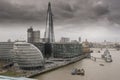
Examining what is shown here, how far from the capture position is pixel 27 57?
32.0ft

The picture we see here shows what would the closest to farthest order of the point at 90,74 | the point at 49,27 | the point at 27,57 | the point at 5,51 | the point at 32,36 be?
the point at 90,74, the point at 27,57, the point at 5,51, the point at 49,27, the point at 32,36

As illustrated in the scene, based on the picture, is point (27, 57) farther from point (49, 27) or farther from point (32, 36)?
point (32, 36)

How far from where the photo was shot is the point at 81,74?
8.59 metres

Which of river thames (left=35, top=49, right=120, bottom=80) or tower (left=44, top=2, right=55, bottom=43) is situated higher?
tower (left=44, top=2, right=55, bottom=43)

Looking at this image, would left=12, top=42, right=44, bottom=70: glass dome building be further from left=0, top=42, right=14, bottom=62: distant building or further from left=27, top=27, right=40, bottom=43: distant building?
left=27, top=27, right=40, bottom=43: distant building

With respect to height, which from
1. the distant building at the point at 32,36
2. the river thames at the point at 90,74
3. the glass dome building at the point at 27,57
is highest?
the distant building at the point at 32,36

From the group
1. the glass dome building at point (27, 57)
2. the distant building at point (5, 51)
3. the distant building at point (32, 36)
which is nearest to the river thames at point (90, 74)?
the glass dome building at point (27, 57)

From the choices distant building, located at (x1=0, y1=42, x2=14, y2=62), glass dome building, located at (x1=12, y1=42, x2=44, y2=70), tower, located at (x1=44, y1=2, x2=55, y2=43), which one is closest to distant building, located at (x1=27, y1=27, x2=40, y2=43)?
tower, located at (x1=44, y1=2, x2=55, y2=43)

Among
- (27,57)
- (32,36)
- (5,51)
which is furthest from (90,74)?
(32,36)

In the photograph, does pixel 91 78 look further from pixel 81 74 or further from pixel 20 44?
pixel 20 44

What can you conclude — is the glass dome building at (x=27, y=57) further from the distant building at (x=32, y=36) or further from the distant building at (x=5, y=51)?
the distant building at (x=32, y=36)

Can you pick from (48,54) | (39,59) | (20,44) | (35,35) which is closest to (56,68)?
(39,59)

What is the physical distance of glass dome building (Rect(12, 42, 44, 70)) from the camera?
31.3ft

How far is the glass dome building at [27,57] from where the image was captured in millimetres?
9539
